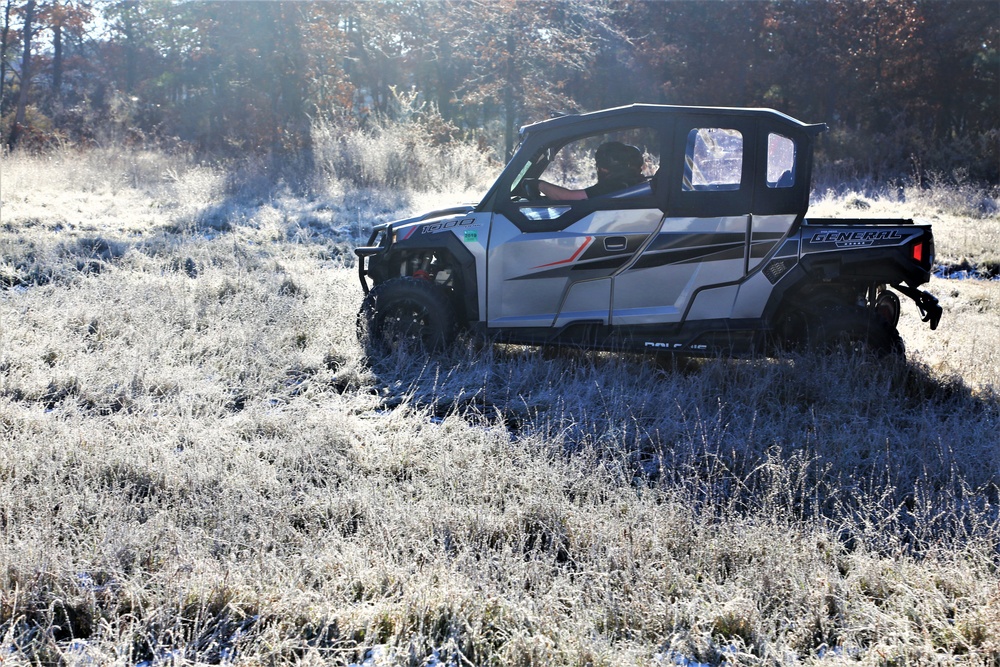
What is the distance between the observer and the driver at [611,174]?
6.16 m

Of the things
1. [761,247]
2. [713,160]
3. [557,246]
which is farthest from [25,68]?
[761,247]

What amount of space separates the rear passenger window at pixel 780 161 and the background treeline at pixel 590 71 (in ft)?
42.1

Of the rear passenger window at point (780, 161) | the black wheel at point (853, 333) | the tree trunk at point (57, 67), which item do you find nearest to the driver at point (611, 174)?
the rear passenger window at point (780, 161)

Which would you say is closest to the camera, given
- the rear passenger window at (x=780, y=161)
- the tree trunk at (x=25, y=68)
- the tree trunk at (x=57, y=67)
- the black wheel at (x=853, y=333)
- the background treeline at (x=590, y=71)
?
the black wheel at (x=853, y=333)

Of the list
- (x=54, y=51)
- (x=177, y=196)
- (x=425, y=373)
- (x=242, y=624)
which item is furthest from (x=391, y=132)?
(x=54, y=51)

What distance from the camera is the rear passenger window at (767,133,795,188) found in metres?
5.78

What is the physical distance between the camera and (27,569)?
3246mm

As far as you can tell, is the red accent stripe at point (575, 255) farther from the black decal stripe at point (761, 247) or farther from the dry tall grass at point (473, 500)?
the black decal stripe at point (761, 247)

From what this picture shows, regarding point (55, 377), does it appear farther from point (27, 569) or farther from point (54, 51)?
point (54, 51)

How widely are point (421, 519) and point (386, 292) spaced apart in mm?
2814

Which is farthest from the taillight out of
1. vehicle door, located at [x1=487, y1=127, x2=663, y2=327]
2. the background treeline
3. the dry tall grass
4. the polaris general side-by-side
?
the background treeline

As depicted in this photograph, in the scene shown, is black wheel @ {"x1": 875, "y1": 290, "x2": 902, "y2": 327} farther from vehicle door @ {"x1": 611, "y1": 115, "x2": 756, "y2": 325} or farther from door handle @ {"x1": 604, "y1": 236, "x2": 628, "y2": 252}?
door handle @ {"x1": 604, "y1": 236, "x2": 628, "y2": 252}

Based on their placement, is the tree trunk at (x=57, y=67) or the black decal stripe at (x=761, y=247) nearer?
the black decal stripe at (x=761, y=247)

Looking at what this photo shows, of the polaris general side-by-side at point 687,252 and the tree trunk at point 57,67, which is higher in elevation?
the tree trunk at point 57,67
